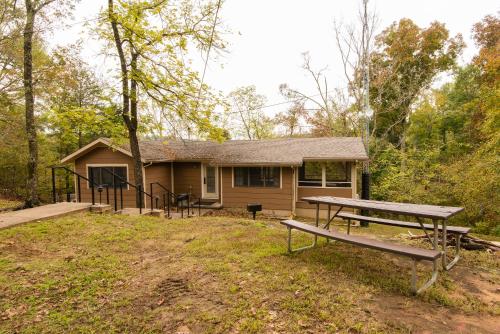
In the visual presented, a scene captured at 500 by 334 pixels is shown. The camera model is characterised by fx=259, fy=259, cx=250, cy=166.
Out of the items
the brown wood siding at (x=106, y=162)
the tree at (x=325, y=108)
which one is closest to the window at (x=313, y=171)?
the tree at (x=325, y=108)

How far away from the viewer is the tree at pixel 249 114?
1013 inches

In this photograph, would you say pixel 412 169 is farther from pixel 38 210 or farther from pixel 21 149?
pixel 21 149

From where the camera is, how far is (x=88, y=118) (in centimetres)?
878

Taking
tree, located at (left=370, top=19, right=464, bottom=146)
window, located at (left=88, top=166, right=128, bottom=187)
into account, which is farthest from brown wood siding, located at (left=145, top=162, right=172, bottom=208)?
tree, located at (left=370, top=19, right=464, bottom=146)

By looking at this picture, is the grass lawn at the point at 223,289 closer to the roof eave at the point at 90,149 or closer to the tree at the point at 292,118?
the roof eave at the point at 90,149

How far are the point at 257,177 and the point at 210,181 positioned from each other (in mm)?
2939

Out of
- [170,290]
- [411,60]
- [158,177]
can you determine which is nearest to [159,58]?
[158,177]

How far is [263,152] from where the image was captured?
43.0 feet

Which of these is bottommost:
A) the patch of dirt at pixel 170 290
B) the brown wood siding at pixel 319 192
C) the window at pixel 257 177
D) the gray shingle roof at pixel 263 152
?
the patch of dirt at pixel 170 290

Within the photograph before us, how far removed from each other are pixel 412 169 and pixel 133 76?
15740 millimetres

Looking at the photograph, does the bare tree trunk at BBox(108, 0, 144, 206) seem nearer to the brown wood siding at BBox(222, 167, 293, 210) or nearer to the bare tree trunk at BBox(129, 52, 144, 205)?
the bare tree trunk at BBox(129, 52, 144, 205)

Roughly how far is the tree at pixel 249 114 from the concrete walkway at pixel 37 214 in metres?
20.2

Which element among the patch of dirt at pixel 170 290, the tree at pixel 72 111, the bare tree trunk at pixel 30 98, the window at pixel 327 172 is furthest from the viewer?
the window at pixel 327 172

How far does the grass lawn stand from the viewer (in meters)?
2.70
